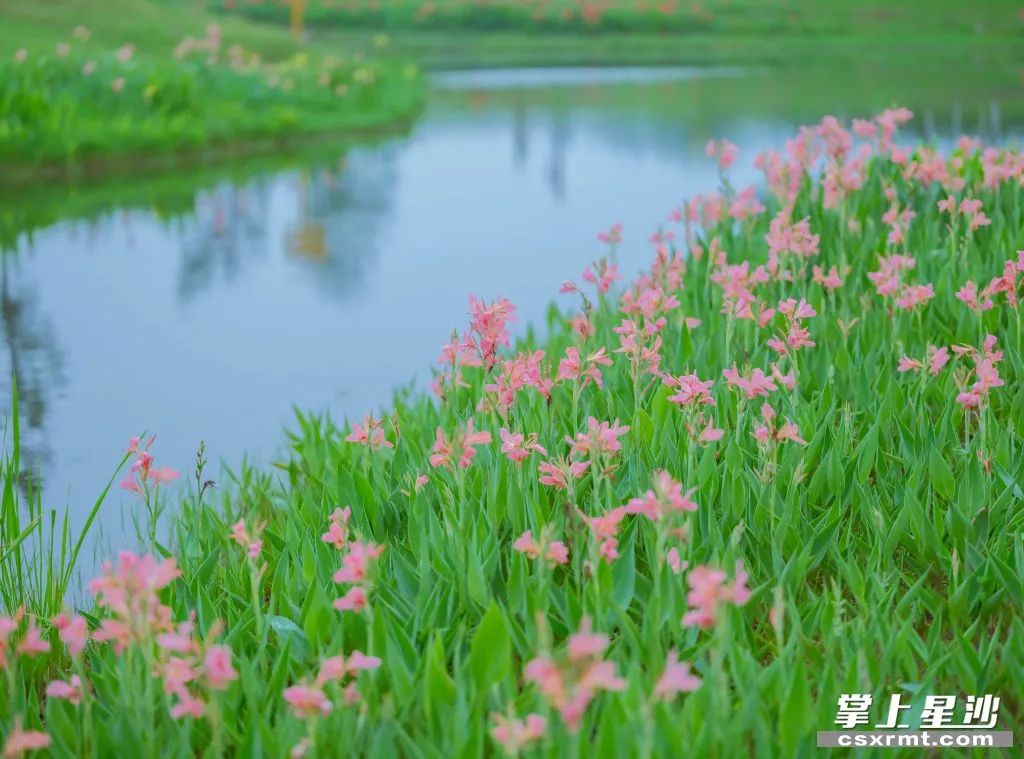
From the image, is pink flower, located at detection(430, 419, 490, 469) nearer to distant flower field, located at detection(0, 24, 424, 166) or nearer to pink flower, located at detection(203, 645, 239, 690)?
pink flower, located at detection(203, 645, 239, 690)

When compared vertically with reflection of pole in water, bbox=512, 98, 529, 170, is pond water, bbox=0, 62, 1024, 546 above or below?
below

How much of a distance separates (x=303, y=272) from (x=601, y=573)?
5912 mm

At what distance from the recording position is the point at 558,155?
13.4 meters

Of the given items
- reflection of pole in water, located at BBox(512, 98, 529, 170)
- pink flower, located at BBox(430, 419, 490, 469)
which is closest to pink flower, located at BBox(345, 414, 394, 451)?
pink flower, located at BBox(430, 419, 490, 469)

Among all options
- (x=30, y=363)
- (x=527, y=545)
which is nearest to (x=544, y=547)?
(x=527, y=545)

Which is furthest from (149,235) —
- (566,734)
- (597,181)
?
(566,734)

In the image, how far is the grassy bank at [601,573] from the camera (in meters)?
2.24

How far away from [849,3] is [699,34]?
6.35 meters

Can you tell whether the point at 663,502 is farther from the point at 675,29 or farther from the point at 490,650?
the point at 675,29

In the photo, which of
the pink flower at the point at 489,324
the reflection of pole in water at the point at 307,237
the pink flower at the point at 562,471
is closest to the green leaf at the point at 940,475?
the pink flower at the point at 562,471

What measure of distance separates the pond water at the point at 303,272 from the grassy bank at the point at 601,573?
1.02 metres

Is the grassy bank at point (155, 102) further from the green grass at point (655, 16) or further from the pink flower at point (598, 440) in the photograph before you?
the green grass at point (655, 16)

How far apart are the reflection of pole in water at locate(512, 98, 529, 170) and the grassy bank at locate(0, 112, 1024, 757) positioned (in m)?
8.84

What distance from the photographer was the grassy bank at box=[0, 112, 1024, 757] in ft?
7.36
